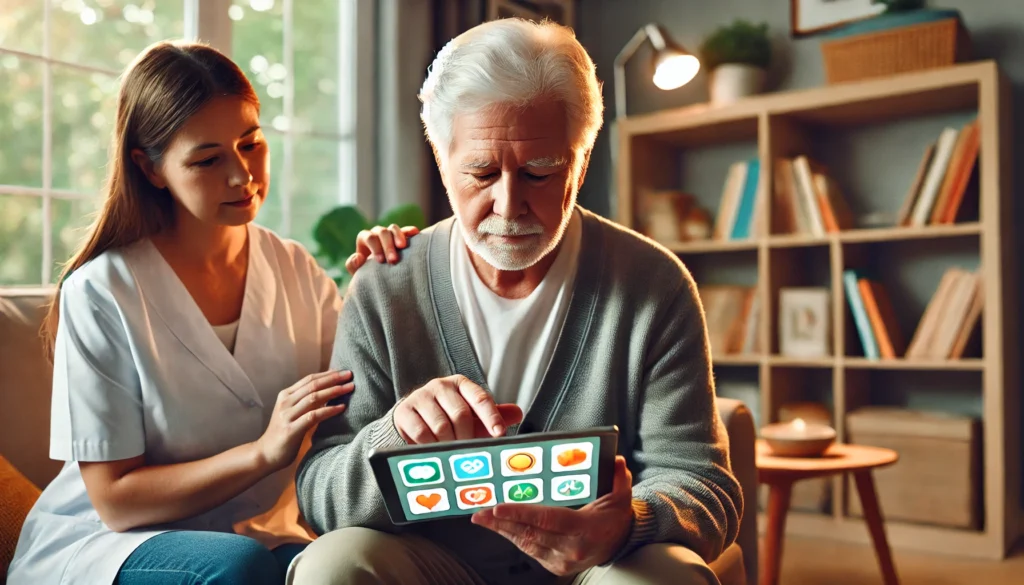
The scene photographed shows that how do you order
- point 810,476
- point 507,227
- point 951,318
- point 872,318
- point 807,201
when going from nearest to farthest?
point 507,227 < point 810,476 < point 951,318 < point 872,318 < point 807,201

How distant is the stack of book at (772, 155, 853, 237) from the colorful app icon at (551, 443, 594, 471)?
2.30 metres

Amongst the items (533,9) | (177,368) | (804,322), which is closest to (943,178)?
(804,322)

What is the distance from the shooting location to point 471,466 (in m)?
0.91

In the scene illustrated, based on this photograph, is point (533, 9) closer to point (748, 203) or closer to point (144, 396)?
point (748, 203)

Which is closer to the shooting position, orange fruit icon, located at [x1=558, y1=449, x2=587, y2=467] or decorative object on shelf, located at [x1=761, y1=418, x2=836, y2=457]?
orange fruit icon, located at [x1=558, y1=449, x2=587, y2=467]

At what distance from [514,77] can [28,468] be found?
105cm

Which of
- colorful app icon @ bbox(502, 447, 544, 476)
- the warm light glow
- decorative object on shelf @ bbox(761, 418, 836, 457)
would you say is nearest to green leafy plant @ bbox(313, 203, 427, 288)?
the warm light glow

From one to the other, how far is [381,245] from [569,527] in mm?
581

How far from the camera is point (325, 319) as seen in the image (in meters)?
1.53

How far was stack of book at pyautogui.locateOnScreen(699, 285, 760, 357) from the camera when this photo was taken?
3.19 meters

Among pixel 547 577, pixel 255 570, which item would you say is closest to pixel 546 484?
pixel 547 577

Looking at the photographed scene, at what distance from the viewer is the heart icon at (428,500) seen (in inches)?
37.4

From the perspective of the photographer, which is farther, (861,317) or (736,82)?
(736,82)

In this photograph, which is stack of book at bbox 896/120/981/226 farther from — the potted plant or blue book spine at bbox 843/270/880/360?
the potted plant
